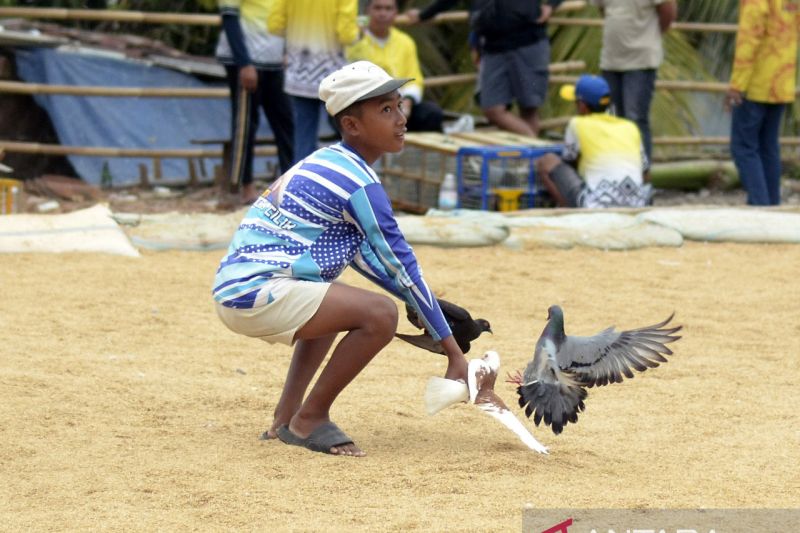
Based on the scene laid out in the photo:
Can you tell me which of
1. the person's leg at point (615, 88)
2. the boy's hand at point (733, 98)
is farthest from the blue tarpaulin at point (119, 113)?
the boy's hand at point (733, 98)

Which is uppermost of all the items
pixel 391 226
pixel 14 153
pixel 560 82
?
pixel 391 226

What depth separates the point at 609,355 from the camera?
13.5 feet

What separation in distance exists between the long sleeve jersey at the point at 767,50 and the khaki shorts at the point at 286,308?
5.33 m

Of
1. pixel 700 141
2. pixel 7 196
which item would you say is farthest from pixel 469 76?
pixel 7 196

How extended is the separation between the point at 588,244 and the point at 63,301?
301 centimetres

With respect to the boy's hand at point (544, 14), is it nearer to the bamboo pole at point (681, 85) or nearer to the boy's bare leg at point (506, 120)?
the boy's bare leg at point (506, 120)

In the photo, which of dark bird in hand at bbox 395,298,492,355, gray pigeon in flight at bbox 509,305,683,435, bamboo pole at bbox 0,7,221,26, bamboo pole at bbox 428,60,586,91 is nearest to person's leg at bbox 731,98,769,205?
bamboo pole at bbox 428,60,586,91

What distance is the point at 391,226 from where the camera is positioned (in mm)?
3848

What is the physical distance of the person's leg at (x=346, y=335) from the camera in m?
3.89

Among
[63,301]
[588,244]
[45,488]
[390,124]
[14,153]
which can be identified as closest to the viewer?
[45,488]

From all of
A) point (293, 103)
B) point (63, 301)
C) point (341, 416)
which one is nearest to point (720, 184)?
point (293, 103)

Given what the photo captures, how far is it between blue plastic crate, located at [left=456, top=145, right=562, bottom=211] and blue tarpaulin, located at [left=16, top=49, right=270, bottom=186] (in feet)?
7.56

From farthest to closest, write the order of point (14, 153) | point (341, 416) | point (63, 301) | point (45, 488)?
point (14, 153), point (63, 301), point (341, 416), point (45, 488)

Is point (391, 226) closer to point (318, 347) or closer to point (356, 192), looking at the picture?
point (356, 192)
